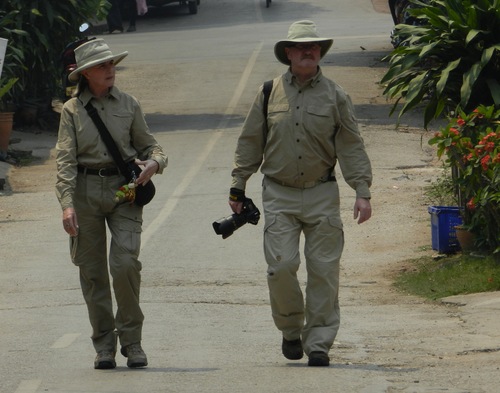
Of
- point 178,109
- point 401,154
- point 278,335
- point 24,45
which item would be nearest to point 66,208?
point 278,335

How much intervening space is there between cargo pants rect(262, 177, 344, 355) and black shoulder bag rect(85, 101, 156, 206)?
0.77 metres

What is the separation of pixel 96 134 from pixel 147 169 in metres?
0.38

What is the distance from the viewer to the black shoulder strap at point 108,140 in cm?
802

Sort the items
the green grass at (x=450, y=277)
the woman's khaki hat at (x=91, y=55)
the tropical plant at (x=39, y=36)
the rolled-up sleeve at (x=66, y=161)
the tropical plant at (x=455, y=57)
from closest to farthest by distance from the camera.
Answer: the rolled-up sleeve at (x=66, y=161), the woman's khaki hat at (x=91, y=55), the green grass at (x=450, y=277), the tropical plant at (x=455, y=57), the tropical plant at (x=39, y=36)

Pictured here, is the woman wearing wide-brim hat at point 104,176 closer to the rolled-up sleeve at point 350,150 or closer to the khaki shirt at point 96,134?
the khaki shirt at point 96,134

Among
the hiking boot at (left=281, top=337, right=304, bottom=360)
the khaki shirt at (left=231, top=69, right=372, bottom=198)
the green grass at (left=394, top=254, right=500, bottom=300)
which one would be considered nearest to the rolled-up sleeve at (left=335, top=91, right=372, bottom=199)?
the khaki shirt at (left=231, top=69, right=372, bottom=198)

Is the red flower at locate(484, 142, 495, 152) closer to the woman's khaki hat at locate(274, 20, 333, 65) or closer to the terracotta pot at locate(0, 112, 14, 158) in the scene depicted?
the woman's khaki hat at locate(274, 20, 333, 65)

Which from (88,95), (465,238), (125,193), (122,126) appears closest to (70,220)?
(125,193)

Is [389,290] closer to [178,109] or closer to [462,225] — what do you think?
[462,225]

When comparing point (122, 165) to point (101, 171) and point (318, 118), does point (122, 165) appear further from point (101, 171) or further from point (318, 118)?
point (318, 118)

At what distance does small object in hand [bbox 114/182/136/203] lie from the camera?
7910 millimetres

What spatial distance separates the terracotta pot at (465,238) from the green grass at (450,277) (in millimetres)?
97

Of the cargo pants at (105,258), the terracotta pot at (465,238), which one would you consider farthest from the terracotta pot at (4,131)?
the cargo pants at (105,258)

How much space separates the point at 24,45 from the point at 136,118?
51.2 feet
